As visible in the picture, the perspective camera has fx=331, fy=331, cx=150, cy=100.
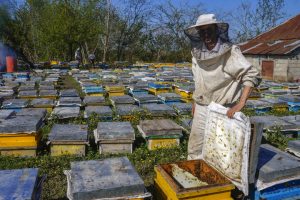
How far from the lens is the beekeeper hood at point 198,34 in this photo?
2.78m

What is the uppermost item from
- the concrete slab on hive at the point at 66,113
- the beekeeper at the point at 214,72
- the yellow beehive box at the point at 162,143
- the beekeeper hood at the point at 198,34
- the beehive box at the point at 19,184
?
the beekeeper hood at the point at 198,34

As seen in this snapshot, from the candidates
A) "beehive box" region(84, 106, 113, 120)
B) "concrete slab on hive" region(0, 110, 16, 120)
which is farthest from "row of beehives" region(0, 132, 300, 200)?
"beehive box" region(84, 106, 113, 120)

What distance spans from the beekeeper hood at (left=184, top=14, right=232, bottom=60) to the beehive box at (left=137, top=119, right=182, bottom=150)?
5.80 ft

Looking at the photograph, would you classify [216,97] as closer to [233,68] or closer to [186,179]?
[233,68]

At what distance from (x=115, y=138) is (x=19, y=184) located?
7.11 ft

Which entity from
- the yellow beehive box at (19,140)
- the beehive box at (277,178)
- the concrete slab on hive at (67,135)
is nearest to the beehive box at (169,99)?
the concrete slab on hive at (67,135)

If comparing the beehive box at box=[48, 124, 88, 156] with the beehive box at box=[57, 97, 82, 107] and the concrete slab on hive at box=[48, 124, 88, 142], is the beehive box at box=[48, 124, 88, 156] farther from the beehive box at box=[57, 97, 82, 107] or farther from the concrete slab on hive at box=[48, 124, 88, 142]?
the beehive box at box=[57, 97, 82, 107]

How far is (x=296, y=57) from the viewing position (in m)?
13.9

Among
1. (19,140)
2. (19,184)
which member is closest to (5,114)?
(19,140)

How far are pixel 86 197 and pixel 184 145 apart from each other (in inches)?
111

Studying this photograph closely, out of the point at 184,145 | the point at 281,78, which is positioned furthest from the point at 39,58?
the point at 184,145

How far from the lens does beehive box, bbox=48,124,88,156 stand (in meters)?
4.21

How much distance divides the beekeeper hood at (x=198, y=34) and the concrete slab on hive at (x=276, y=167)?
1.00 meters

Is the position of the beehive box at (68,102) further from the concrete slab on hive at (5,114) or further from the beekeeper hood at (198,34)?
the beekeeper hood at (198,34)
